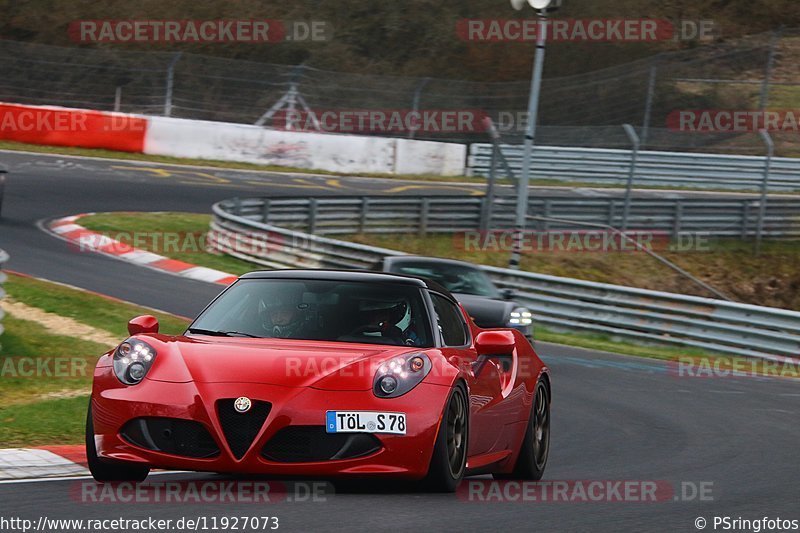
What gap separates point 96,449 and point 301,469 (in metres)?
1.05

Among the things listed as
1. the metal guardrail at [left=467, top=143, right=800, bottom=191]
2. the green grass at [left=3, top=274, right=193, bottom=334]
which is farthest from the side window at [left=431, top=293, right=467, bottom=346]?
the metal guardrail at [left=467, top=143, right=800, bottom=191]

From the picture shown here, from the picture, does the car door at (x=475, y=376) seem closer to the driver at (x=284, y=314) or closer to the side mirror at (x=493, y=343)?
the side mirror at (x=493, y=343)

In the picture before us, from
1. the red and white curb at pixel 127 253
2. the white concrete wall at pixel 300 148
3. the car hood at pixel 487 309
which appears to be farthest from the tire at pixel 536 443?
the white concrete wall at pixel 300 148

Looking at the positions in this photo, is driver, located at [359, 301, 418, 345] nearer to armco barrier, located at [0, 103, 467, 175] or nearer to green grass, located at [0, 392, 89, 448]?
green grass, located at [0, 392, 89, 448]

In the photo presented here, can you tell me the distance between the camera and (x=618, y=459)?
30.8ft

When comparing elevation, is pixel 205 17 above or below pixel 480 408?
above

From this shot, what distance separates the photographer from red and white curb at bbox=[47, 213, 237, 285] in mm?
20703

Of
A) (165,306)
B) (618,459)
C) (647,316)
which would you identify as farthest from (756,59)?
(618,459)

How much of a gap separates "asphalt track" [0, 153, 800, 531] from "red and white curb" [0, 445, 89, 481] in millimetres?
385

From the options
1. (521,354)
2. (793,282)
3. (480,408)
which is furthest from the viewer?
(793,282)

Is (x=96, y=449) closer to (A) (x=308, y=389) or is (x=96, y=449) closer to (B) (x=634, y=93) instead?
(A) (x=308, y=389)

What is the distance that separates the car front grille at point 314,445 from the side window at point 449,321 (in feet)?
4.00

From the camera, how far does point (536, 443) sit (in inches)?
330

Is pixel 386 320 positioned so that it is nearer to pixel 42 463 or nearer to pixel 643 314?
pixel 42 463
